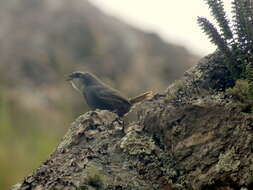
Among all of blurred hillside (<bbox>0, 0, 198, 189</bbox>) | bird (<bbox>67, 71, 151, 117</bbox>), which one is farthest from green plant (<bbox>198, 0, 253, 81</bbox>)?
blurred hillside (<bbox>0, 0, 198, 189</bbox>)

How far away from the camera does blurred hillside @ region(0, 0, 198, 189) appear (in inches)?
392

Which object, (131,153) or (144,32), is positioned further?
(144,32)

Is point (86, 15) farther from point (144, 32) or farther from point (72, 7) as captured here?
point (144, 32)

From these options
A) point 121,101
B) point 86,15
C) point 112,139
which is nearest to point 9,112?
point 121,101

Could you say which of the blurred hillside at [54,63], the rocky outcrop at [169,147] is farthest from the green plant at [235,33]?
the blurred hillside at [54,63]

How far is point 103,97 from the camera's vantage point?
620 centimetres

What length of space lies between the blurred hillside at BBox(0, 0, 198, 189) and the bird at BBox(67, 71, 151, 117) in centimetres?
177

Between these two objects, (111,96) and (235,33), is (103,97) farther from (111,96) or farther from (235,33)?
(235,33)

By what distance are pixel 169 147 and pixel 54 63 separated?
13998 mm

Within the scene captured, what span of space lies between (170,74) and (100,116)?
12598mm

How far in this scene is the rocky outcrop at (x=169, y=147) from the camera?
4.08m

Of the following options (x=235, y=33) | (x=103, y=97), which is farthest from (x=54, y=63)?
(x=235, y=33)

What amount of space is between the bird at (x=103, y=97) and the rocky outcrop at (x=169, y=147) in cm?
81

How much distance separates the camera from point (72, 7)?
2328 cm
